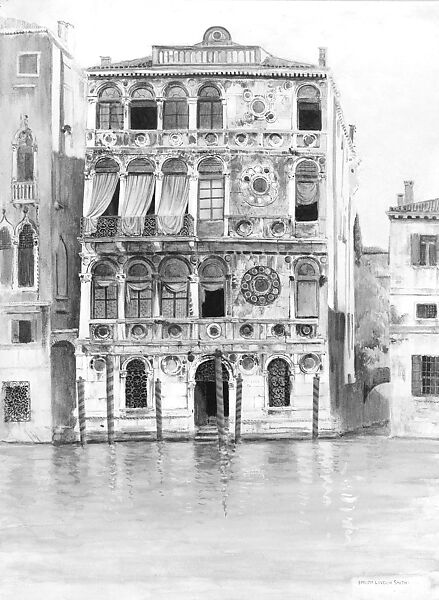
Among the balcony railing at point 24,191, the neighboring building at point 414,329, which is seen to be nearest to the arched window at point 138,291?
the balcony railing at point 24,191

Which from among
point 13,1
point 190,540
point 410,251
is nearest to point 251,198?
point 410,251

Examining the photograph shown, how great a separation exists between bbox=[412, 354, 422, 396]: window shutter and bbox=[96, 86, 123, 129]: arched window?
2.83 m

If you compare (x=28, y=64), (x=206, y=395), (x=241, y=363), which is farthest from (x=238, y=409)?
(x=28, y=64)

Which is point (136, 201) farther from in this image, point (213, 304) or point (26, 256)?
point (213, 304)

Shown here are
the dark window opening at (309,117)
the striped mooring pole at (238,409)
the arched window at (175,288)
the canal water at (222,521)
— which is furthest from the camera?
the dark window opening at (309,117)

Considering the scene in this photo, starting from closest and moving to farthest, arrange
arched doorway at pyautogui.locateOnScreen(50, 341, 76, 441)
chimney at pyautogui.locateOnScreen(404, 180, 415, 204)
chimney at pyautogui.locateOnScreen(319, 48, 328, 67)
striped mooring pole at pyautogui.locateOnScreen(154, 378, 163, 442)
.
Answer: chimney at pyautogui.locateOnScreen(319, 48, 328, 67) → chimney at pyautogui.locateOnScreen(404, 180, 415, 204) → striped mooring pole at pyautogui.locateOnScreen(154, 378, 163, 442) → arched doorway at pyautogui.locateOnScreen(50, 341, 76, 441)

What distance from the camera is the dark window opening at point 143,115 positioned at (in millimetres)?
10156

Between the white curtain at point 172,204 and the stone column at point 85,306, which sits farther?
the white curtain at point 172,204

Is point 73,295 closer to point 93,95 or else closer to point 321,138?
point 93,95

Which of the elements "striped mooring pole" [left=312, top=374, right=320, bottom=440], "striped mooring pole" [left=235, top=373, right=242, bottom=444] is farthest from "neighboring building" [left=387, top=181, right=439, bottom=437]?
"striped mooring pole" [left=235, top=373, right=242, bottom=444]

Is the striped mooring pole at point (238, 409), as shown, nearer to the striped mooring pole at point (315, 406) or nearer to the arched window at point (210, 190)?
the striped mooring pole at point (315, 406)

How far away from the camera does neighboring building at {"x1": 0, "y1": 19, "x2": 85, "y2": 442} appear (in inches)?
365

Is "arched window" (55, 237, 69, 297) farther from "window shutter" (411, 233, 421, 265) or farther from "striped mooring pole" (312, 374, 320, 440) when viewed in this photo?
"window shutter" (411, 233, 421, 265)

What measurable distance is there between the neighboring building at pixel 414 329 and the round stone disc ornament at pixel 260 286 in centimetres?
87
